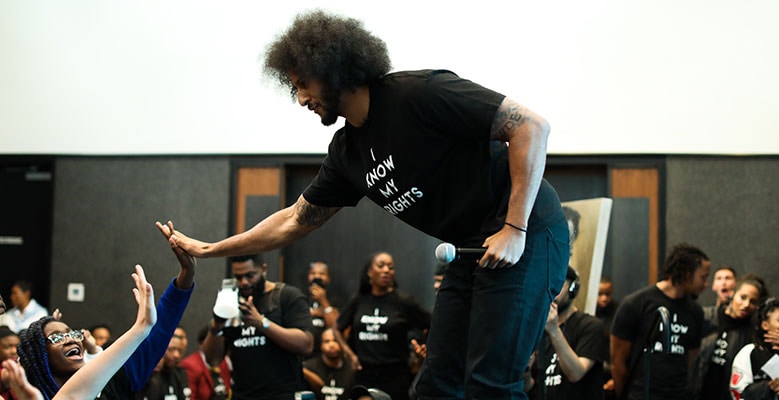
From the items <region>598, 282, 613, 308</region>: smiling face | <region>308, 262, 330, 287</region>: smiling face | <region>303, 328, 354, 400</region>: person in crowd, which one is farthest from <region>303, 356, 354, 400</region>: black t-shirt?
<region>598, 282, 613, 308</region>: smiling face

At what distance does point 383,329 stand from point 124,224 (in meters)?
4.25

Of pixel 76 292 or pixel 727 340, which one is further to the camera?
pixel 76 292

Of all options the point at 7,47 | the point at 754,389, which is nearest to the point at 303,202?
the point at 754,389

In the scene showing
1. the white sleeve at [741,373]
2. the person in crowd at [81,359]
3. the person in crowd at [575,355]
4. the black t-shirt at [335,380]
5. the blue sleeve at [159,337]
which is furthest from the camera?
the black t-shirt at [335,380]

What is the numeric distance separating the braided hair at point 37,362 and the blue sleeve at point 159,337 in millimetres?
436

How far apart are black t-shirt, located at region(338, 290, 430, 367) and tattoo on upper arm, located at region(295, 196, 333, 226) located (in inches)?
137

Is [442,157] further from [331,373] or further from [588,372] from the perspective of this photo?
[331,373]

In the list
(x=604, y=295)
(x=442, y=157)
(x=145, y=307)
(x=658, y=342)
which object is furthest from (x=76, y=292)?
(x=442, y=157)

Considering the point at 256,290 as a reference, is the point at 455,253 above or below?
above

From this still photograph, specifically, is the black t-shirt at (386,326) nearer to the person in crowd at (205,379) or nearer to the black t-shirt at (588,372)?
the person in crowd at (205,379)

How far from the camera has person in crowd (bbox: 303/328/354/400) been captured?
6988 millimetres

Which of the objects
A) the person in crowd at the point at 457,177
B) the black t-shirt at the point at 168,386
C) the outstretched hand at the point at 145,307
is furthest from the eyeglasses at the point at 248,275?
the person in crowd at the point at 457,177

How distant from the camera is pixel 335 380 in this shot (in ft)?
23.3

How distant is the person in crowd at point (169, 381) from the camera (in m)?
6.67
